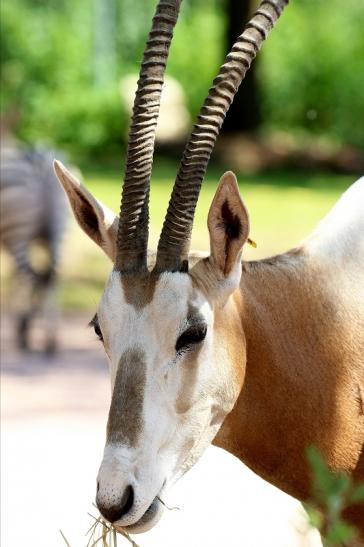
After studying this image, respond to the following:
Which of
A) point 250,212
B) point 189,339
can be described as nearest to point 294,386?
point 189,339

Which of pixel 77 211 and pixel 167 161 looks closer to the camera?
pixel 77 211

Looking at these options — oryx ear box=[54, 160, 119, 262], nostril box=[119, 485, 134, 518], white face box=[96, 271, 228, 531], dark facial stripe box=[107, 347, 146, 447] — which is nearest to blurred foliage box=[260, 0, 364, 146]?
oryx ear box=[54, 160, 119, 262]

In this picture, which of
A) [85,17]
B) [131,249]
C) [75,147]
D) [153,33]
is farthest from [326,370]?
[85,17]

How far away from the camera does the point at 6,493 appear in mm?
6883

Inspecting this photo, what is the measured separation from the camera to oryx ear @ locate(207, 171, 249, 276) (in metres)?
4.00

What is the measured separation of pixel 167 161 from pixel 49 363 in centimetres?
1280

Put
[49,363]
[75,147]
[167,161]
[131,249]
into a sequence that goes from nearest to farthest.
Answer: [131,249]
[49,363]
[167,161]
[75,147]

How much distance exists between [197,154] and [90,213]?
47cm

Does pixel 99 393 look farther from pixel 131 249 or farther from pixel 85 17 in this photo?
pixel 85 17

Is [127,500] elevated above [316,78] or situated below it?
above

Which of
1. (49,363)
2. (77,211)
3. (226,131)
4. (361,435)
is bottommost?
(226,131)

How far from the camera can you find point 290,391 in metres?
4.33

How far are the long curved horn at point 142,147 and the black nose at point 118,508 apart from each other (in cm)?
74

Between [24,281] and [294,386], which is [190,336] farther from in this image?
[24,281]
